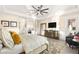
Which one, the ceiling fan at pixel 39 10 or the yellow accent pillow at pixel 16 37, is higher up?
the ceiling fan at pixel 39 10

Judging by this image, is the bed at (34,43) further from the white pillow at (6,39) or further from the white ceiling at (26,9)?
the white ceiling at (26,9)

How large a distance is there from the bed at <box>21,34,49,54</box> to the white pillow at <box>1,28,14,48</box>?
215mm

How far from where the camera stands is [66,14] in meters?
2.19

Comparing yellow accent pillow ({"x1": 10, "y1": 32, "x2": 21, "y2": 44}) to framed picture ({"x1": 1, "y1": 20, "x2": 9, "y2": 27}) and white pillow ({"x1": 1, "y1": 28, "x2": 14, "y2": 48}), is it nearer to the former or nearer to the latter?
white pillow ({"x1": 1, "y1": 28, "x2": 14, "y2": 48})

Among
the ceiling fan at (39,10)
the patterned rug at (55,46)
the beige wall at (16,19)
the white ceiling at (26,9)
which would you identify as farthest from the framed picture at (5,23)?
the patterned rug at (55,46)

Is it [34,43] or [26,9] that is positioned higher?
[26,9]

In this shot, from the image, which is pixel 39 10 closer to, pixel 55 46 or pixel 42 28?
pixel 42 28

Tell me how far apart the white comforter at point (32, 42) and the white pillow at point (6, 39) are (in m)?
0.21

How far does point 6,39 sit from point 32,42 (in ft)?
1.44

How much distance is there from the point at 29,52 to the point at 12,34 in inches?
16.7

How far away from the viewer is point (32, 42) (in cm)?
222

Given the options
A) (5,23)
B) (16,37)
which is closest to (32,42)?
(16,37)

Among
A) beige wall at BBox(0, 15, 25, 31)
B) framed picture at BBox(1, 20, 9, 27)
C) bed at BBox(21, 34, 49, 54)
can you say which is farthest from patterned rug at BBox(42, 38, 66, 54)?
framed picture at BBox(1, 20, 9, 27)

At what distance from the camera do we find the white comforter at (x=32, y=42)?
2.19 metres
